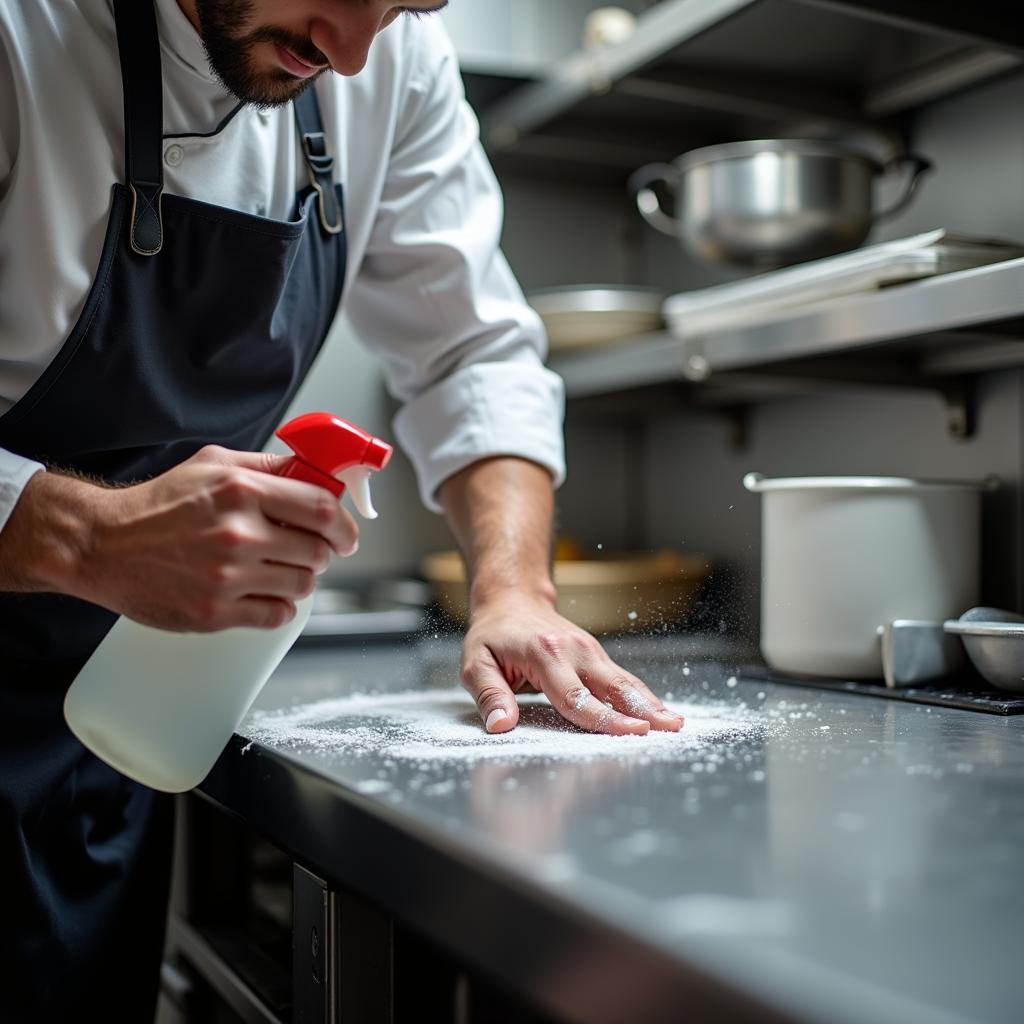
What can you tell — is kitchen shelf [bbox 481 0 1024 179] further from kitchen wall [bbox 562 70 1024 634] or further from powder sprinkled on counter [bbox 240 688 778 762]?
powder sprinkled on counter [bbox 240 688 778 762]

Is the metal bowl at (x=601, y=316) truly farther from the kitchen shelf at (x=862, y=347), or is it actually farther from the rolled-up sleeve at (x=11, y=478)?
the rolled-up sleeve at (x=11, y=478)

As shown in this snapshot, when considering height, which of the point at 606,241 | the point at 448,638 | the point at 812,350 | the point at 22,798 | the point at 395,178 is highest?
the point at 606,241

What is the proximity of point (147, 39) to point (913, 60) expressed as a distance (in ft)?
3.51

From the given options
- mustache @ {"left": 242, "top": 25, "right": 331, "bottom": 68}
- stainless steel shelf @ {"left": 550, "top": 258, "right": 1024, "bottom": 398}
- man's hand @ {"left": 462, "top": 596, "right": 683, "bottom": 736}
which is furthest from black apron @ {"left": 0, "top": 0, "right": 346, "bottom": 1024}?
stainless steel shelf @ {"left": 550, "top": 258, "right": 1024, "bottom": 398}

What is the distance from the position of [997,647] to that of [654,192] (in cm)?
94

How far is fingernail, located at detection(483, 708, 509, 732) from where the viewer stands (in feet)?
3.06

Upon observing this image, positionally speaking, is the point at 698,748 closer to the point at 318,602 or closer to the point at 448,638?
the point at 448,638

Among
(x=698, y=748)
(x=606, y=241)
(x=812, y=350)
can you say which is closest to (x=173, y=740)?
(x=698, y=748)

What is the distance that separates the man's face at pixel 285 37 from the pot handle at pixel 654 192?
0.66 metres

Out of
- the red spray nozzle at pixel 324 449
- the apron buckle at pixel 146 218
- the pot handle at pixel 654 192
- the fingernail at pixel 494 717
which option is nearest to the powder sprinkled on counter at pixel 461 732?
the fingernail at pixel 494 717

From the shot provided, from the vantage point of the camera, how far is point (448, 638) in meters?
1.27

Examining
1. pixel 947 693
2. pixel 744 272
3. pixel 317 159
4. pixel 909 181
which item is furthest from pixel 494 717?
pixel 744 272

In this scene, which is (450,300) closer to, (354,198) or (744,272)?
(354,198)

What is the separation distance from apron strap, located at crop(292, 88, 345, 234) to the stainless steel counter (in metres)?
0.52
